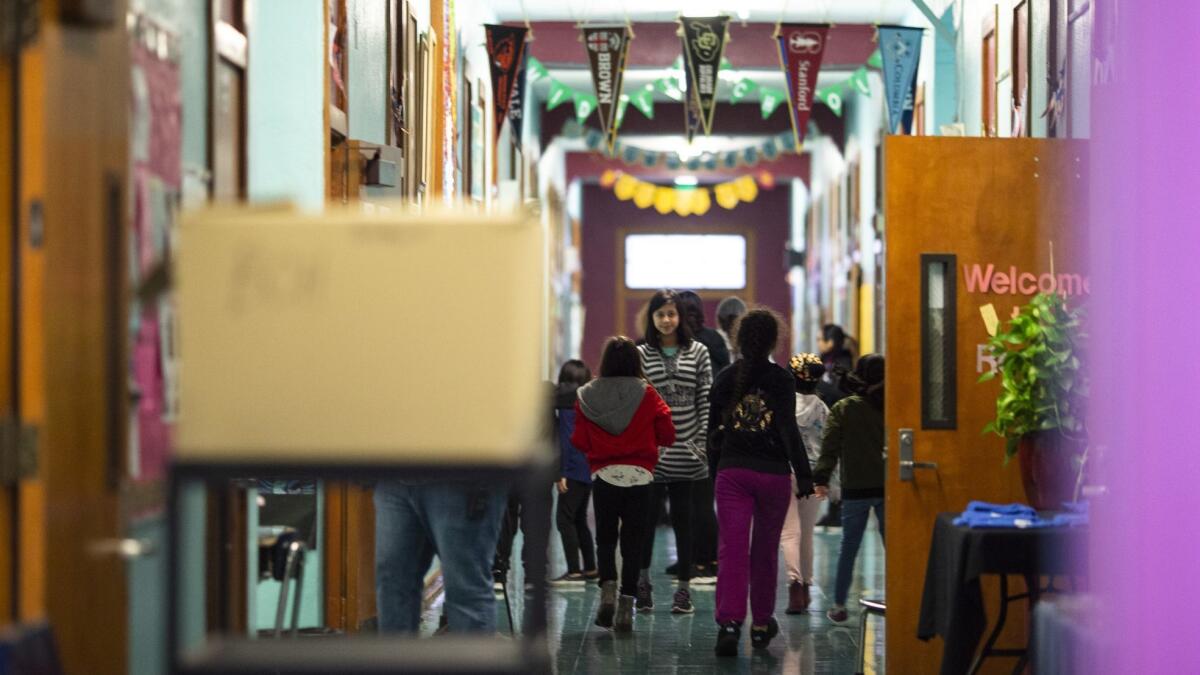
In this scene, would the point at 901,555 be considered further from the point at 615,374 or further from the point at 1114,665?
the point at 1114,665

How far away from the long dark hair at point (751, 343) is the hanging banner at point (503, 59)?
16.3ft

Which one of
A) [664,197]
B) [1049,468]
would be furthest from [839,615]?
[664,197]

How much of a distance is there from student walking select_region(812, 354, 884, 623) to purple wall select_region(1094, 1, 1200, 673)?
11.7 ft

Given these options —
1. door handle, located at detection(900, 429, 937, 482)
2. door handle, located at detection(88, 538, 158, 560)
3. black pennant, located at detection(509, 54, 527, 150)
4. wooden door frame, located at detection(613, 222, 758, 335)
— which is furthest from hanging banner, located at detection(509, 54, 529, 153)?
wooden door frame, located at detection(613, 222, 758, 335)

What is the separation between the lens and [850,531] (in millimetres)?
7754

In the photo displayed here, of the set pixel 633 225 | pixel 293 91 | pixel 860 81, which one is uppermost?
pixel 860 81

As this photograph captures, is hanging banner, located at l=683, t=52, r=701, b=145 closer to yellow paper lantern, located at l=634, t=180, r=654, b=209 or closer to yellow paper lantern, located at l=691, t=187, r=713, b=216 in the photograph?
yellow paper lantern, located at l=634, t=180, r=654, b=209

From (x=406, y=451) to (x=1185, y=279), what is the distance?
2051 mm

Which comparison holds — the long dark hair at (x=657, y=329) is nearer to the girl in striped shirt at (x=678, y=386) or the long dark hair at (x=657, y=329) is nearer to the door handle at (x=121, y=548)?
the girl in striped shirt at (x=678, y=386)

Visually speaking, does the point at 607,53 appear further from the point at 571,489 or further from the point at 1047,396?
the point at 1047,396

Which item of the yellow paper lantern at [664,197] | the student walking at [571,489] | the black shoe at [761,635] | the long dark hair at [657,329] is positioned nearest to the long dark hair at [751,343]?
the black shoe at [761,635]

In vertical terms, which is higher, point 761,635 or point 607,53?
point 607,53

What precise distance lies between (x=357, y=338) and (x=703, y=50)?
871cm

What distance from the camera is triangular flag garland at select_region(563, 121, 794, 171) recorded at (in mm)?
18250
